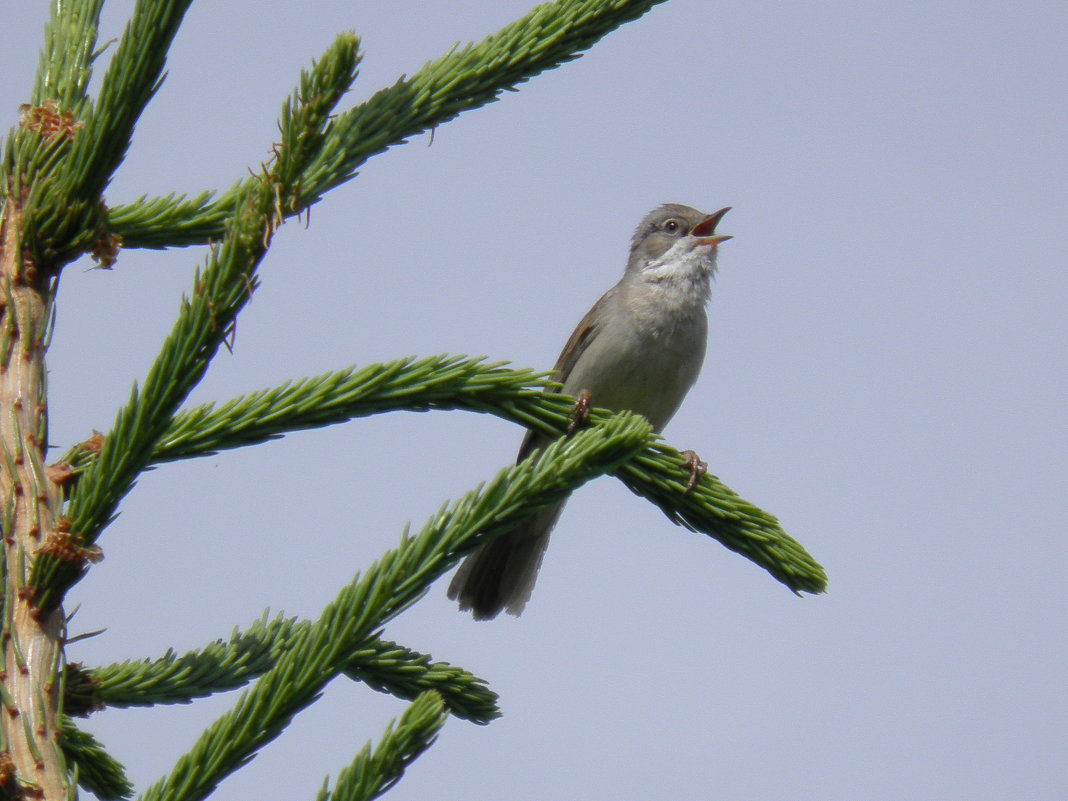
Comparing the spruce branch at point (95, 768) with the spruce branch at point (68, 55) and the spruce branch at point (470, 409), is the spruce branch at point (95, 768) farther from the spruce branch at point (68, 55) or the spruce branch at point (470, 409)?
the spruce branch at point (68, 55)

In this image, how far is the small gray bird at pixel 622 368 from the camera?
22.1 ft

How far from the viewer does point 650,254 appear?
785cm

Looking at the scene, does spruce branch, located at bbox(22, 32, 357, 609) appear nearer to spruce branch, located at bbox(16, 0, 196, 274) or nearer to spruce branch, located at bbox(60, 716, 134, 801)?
spruce branch, located at bbox(16, 0, 196, 274)

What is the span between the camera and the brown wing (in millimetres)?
7207

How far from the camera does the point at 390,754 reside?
1.46 meters

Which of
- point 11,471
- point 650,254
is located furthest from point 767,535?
point 650,254

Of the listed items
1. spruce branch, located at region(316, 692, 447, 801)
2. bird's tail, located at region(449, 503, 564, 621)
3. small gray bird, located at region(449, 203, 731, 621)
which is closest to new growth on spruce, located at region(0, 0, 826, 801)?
spruce branch, located at region(316, 692, 447, 801)

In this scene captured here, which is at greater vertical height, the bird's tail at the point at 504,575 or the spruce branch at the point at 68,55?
the bird's tail at the point at 504,575

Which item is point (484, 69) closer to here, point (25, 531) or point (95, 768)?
point (25, 531)

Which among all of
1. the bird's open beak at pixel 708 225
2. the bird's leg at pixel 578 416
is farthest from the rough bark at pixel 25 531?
the bird's open beak at pixel 708 225

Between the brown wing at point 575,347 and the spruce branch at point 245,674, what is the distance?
457 cm

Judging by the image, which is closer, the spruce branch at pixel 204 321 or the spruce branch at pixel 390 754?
the spruce branch at pixel 390 754

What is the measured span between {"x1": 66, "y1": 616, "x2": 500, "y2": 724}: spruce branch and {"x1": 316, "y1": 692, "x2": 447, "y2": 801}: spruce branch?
94cm

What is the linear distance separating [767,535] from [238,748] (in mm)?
1447
